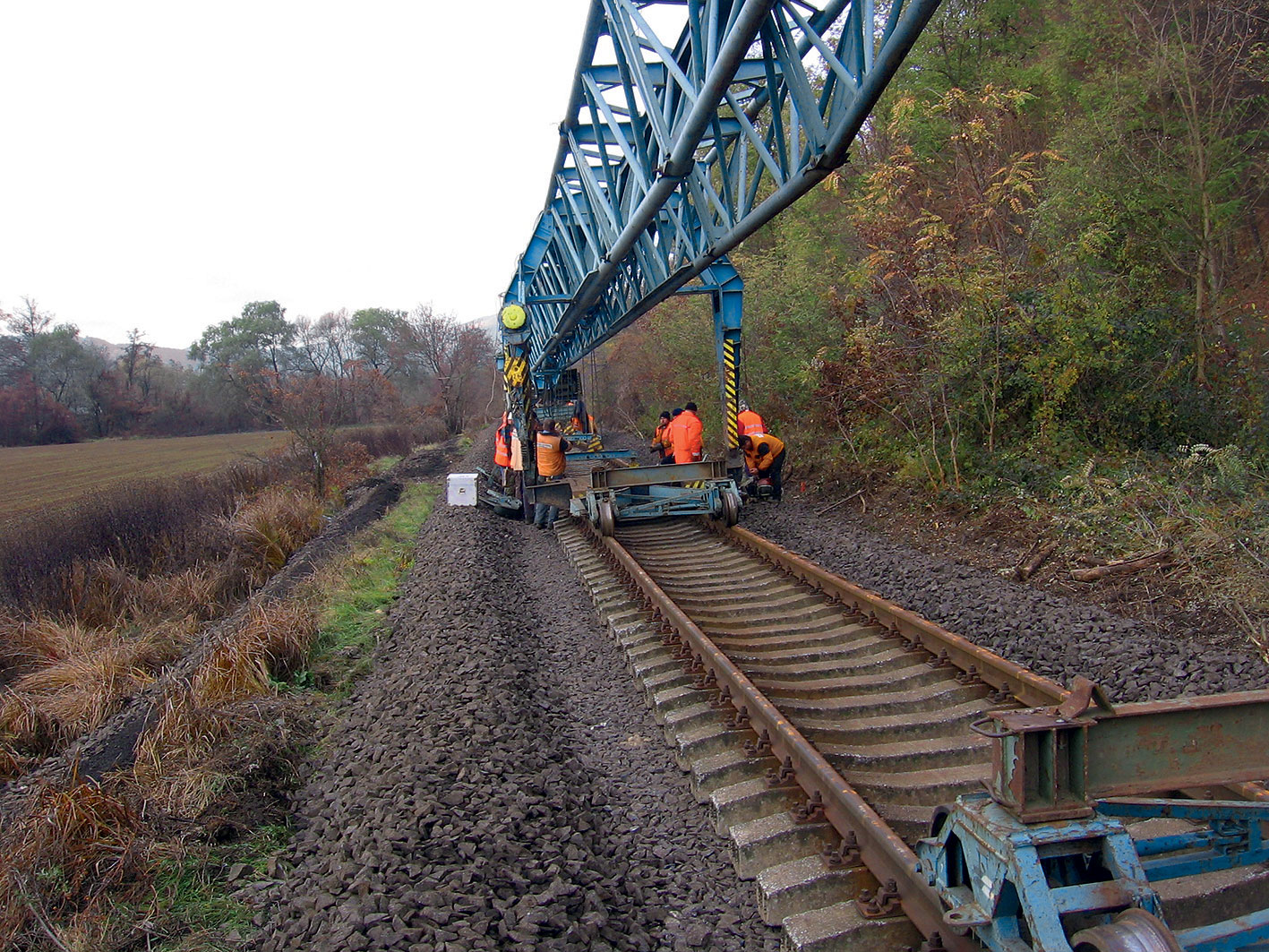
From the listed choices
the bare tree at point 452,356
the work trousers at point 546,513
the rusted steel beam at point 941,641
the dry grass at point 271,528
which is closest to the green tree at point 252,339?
the bare tree at point 452,356

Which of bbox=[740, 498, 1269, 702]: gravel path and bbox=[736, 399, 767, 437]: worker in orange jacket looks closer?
bbox=[740, 498, 1269, 702]: gravel path

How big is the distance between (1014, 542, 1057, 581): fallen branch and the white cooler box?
8372 mm

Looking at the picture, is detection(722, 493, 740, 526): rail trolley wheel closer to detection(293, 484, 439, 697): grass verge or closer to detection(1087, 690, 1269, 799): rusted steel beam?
detection(293, 484, 439, 697): grass verge

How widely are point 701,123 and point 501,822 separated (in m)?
4.45

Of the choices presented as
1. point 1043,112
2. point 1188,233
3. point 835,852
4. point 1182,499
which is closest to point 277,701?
point 835,852

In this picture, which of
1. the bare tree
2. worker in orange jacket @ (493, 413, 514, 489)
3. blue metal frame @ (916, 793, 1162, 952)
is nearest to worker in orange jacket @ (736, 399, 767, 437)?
worker in orange jacket @ (493, 413, 514, 489)

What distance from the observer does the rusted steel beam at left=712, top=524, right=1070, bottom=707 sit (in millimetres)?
4215

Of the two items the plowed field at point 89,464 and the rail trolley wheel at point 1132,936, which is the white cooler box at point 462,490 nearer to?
the rail trolley wheel at point 1132,936

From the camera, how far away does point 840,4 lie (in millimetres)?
4734

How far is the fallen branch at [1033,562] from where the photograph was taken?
7.29m

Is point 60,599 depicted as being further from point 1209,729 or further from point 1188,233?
point 1188,233

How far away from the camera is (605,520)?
9.37 meters

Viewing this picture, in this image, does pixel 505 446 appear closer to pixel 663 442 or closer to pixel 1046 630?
pixel 663 442

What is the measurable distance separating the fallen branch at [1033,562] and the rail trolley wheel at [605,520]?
4489 millimetres
